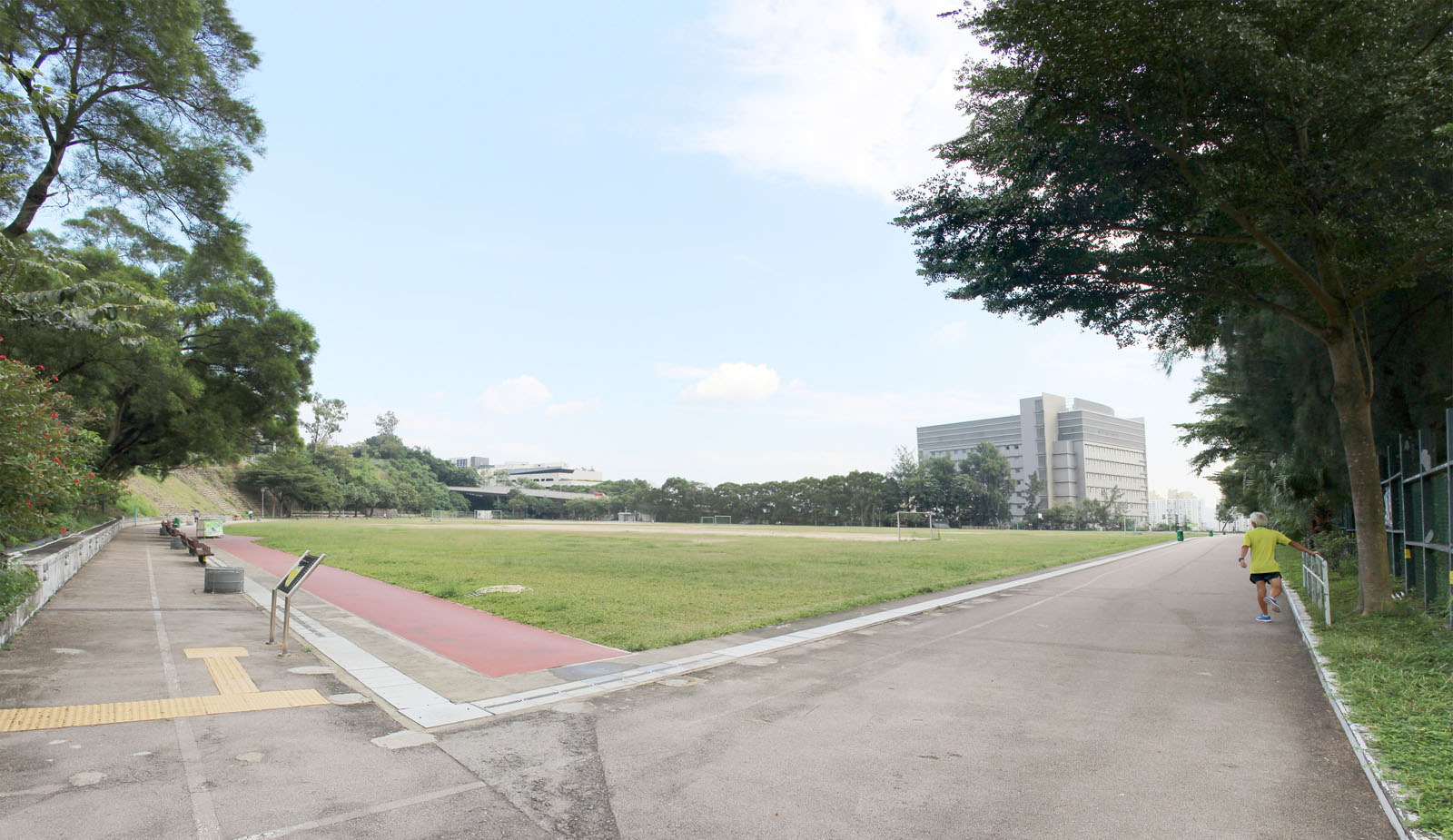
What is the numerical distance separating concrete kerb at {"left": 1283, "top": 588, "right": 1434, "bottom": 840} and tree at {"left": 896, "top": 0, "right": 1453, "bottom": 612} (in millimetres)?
4165

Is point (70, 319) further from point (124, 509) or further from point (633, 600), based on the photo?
point (124, 509)

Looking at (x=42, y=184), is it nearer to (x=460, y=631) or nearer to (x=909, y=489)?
(x=460, y=631)

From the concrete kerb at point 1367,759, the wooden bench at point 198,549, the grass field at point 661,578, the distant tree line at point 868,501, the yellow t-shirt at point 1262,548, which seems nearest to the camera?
the concrete kerb at point 1367,759

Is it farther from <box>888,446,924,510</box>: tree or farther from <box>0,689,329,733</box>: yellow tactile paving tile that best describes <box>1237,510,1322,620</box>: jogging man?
<box>888,446,924,510</box>: tree

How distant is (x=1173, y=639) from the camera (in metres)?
10.7

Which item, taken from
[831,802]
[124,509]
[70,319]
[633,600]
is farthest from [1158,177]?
[124,509]

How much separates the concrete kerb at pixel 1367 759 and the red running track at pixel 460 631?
23.8 feet

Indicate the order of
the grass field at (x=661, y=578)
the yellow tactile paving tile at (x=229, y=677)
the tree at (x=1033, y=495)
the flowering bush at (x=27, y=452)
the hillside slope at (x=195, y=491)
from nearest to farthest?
→ the yellow tactile paving tile at (x=229, y=677) → the flowering bush at (x=27, y=452) → the grass field at (x=661, y=578) → the hillside slope at (x=195, y=491) → the tree at (x=1033, y=495)

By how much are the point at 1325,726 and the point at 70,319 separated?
14345 mm

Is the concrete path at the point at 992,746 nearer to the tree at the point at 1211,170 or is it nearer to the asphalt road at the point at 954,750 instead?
the asphalt road at the point at 954,750

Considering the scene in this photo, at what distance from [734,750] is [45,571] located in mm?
13937

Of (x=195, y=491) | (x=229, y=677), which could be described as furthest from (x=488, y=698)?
Result: (x=195, y=491)

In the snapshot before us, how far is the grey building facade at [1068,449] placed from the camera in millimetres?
166750

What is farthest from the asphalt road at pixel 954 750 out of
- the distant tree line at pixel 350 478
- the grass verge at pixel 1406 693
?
the distant tree line at pixel 350 478
